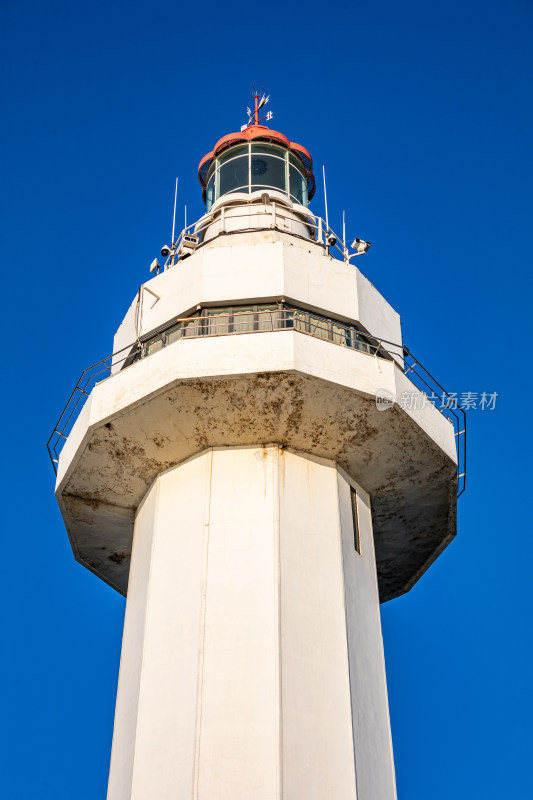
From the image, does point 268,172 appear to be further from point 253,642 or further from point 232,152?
point 253,642

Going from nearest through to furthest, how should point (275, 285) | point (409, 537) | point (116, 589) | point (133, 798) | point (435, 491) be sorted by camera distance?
point (133, 798) → point (275, 285) → point (435, 491) → point (409, 537) → point (116, 589)

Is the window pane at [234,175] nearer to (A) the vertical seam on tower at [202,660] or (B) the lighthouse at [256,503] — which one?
(B) the lighthouse at [256,503]

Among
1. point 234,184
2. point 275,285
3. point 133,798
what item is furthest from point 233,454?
point 234,184

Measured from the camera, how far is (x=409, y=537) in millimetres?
24469

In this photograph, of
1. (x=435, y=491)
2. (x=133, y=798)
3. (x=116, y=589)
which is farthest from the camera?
(x=116, y=589)

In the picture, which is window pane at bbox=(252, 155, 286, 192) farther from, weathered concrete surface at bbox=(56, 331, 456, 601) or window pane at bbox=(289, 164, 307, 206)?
weathered concrete surface at bbox=(56, 331, 456, 601)

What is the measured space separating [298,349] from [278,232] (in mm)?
4675

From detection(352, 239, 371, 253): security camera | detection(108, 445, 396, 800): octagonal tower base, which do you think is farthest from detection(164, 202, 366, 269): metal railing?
detection(108, 445, 396, 800): octagonal tower base

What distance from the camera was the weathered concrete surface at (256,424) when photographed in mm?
19875

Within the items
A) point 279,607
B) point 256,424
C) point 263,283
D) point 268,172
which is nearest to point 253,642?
point 279,607

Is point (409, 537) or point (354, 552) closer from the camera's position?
point (354, 552)

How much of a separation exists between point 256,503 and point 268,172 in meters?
11.0

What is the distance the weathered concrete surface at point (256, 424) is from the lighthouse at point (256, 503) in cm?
4

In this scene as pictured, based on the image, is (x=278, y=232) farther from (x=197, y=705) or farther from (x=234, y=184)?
(x=197, y=705)
